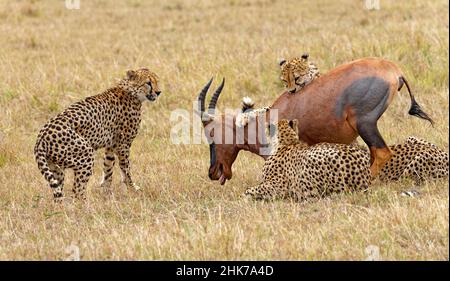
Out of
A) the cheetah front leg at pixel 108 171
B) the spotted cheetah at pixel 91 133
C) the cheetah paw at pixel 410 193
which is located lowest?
the cheetah paw at pixel 410 193

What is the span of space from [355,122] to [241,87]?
4414 millimetres

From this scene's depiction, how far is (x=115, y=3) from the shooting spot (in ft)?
64.0

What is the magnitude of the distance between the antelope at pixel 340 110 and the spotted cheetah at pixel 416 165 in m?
0.11

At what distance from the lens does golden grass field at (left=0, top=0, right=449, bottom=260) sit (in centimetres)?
635

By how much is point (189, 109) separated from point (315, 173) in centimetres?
429

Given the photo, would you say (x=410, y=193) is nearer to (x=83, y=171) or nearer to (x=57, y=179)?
(x=83, y=171)

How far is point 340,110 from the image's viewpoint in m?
8.13

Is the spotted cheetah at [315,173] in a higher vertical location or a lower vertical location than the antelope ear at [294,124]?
lower

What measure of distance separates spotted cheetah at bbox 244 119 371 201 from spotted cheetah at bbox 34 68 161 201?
1.39 meters

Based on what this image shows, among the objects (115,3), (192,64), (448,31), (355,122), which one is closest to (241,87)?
(192,64)

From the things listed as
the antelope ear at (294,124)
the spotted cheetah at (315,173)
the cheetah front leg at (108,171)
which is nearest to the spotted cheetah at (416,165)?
the spotted cheetah at (315,173)

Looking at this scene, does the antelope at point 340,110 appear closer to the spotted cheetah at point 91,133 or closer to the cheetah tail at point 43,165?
the spotted cheetah at point 91,133

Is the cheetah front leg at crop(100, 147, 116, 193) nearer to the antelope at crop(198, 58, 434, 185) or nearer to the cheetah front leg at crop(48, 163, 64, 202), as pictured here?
the cheetah front leg at crop(48, 163, 64, 202)

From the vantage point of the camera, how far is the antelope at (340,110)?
8008 millimetres
